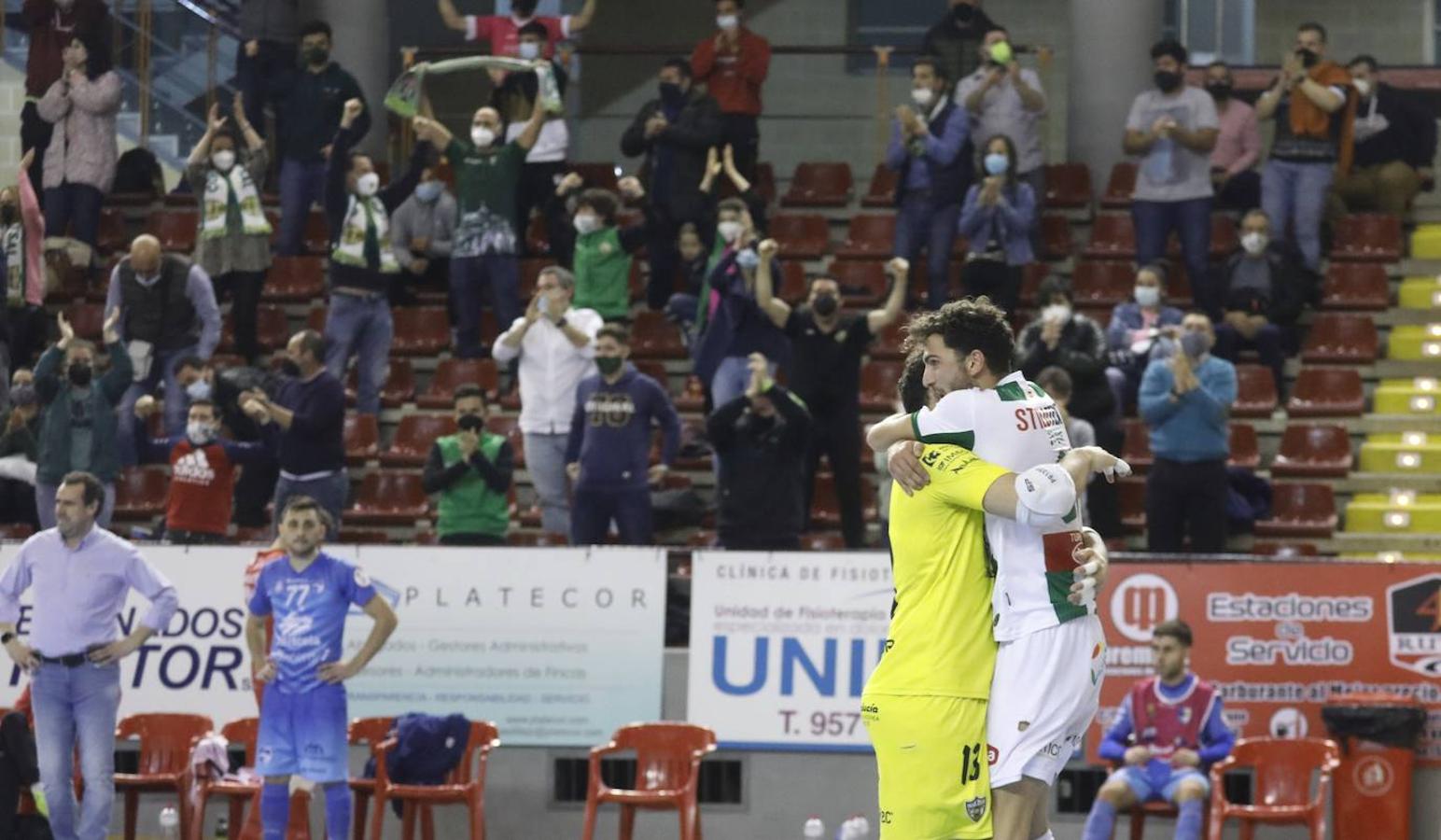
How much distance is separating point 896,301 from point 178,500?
15.5 ft

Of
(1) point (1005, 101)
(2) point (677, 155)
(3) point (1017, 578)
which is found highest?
(1) point (1005, 101)

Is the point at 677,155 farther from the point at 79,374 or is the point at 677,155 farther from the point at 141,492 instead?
the point at 79,374

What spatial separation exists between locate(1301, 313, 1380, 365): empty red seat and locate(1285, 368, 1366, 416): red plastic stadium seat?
30cm

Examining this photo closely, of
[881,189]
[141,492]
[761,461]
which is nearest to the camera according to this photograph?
[761,461]

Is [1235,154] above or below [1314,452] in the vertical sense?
above

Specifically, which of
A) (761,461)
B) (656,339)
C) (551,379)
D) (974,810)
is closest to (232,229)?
(656,339)

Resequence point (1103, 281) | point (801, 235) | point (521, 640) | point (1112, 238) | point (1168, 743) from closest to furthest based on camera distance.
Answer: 1. point (1168, 743)
2. point (521, 640)
3. point (1103, 281)
4. point (1112, 238)
5. point (801, 235)

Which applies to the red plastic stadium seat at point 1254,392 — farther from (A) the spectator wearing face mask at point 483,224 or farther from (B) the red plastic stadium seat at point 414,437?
(B) the red plastic stadium seat at point 414,437

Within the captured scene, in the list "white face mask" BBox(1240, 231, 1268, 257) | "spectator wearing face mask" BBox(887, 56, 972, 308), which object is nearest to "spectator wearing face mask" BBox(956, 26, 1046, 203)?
"spectator wearing face mask" BBox(887, 56, 972, 308)

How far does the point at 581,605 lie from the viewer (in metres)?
13.5

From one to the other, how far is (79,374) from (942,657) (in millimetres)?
9672

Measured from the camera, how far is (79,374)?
605 inches

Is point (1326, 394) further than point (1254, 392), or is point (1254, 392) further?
point (1326, 394)

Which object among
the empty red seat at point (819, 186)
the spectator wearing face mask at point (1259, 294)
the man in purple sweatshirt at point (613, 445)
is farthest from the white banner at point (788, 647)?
the empty red seat at point (819, 186)
